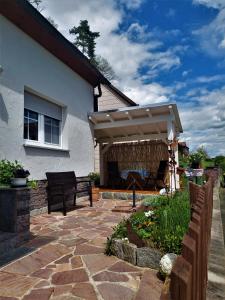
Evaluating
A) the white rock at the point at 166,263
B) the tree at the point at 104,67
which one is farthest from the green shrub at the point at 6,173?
the tree at the point at 104,67

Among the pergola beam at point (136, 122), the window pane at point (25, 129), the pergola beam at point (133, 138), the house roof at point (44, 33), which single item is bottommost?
the window pane at point (25, 129)

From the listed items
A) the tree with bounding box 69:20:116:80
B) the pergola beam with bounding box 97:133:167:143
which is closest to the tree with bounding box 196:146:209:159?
the pergola beam with bounding box 97:133:167:143

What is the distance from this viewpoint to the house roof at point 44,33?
6.14 meters

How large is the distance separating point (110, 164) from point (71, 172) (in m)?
4.24

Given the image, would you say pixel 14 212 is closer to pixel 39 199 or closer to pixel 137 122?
pixel 39 199

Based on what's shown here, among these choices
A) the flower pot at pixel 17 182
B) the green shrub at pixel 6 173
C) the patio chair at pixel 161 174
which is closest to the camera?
the flower pot at pixel 17 182

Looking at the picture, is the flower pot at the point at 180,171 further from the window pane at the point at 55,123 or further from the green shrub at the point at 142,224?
the green shrub at the point at 142,224

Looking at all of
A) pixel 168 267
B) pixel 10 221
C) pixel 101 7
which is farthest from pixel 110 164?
pixel 168 267

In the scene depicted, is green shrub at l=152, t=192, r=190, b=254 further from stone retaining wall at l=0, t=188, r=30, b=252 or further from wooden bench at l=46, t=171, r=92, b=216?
wooden bench at l=46, t=171, r=92, b=216

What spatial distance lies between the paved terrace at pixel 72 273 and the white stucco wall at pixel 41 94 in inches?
92.2

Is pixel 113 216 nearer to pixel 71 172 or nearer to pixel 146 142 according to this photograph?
pixel 71 172

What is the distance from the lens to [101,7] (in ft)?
32.9

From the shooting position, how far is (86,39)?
2872 centimetres

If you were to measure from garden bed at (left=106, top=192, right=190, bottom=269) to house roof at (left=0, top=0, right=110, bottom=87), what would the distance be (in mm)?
5396
